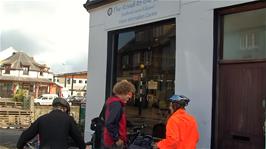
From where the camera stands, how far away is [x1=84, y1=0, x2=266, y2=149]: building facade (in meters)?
6.46

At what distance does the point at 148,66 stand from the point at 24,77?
6934cm

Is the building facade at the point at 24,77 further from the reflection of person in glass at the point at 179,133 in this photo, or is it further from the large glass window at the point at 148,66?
the reflection of person in glass at the point at 179,133

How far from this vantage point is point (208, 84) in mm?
6941

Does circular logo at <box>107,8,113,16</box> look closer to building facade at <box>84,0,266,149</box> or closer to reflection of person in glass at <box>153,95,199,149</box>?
building facade at <box>84,0,266,149</box>

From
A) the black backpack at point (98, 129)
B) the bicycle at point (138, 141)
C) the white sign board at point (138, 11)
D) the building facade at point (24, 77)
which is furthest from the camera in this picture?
the building facade at point (24, 77)

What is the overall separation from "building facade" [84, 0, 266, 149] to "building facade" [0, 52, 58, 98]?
5536 cm

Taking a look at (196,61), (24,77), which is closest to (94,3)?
(196,61)

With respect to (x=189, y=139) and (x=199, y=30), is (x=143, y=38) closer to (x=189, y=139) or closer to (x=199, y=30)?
(x=199, y=30)

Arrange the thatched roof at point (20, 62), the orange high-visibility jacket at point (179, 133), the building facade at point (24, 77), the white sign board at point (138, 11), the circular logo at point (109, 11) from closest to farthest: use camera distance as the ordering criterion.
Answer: the orange high-visibility jacket at point (179, 133)
the white sign board at point (138, 11)
the circular logo at point (109, 11)
the building facade at point (24, 77)
the thatched roof at point (20, 62)

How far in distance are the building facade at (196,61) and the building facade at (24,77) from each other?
55358 mm

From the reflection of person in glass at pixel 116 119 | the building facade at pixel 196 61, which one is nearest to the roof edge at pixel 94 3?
the building facade at pixel 196 61

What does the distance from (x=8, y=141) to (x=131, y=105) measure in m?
7.19

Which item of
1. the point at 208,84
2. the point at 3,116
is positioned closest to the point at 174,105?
the point at 208,84

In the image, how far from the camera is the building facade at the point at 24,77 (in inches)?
2584
